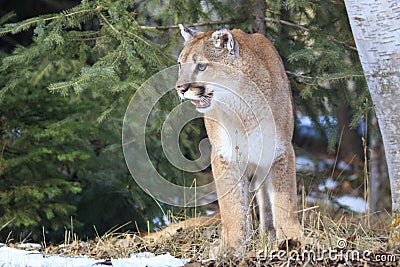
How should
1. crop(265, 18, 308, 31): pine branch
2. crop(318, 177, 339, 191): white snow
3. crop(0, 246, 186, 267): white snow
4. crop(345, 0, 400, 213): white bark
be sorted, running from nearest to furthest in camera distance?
crop(0, 246, 186, 267): white snow
crop(345, 0, 400, 213): white bark
crop(265, 18, 308, 31): pine branch
crop(318, 177, 339, 191): white snow

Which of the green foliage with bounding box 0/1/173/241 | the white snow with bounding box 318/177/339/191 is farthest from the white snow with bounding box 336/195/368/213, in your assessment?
the green foliage with bounding box 0/1/173/241

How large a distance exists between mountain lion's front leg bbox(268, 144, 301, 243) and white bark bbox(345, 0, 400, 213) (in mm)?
707

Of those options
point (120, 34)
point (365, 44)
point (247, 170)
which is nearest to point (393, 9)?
point (365, 44)

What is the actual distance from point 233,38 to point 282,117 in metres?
0.68

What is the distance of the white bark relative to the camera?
4.34 m

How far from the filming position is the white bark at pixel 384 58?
14.3 feet

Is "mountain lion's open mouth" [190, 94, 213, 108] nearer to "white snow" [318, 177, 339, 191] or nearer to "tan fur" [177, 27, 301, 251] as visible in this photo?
"tan fur" [177, 27, 301, 251]

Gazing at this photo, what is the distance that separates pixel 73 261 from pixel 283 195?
1.59 metres

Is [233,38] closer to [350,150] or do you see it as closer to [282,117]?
[282,117]

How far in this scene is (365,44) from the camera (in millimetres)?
4457

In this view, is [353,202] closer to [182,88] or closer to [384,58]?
[384,58]

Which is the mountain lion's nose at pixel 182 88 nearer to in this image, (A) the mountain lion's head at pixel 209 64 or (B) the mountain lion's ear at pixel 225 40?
(A) the mountain lion's head at pixel 209 64

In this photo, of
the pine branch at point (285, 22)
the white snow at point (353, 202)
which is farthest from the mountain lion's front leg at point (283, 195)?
the white snow at point (353, 202)

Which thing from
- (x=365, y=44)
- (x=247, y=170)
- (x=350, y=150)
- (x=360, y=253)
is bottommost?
(x=350, y=150)
